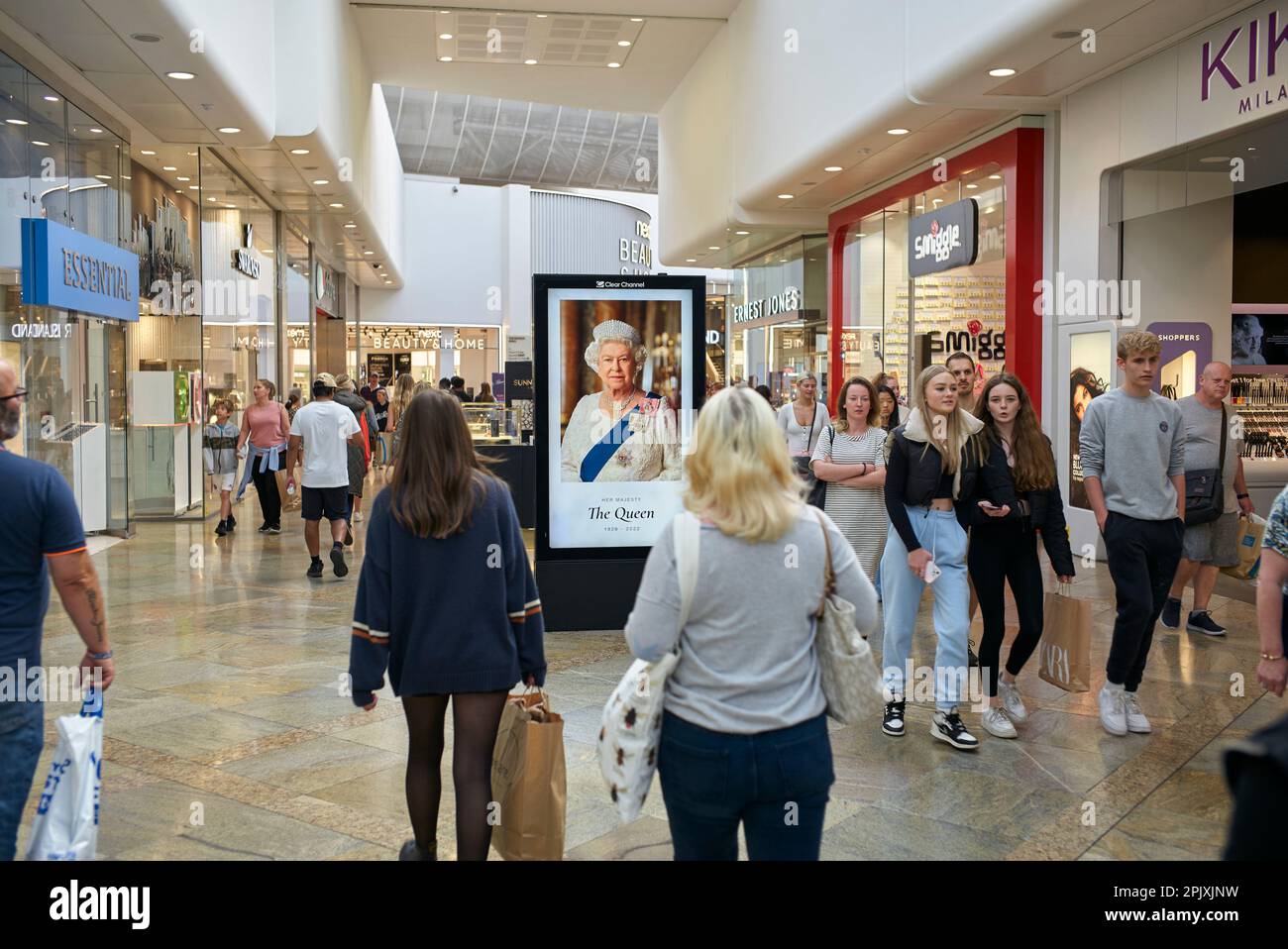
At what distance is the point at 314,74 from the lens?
13.3 metres

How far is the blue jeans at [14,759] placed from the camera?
117 inches

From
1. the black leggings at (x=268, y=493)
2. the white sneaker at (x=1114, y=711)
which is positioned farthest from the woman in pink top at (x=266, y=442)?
the white sneaker at (x=1114, y=711)

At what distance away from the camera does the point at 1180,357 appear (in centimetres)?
1038

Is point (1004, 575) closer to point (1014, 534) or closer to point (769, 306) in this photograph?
point (1014, 534)

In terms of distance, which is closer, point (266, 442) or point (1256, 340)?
point (1256, 340)

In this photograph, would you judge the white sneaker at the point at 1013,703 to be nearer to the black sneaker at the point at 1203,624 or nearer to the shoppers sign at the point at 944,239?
the black sneaker at the point at 1203,624

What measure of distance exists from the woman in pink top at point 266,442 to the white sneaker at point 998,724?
8748 millimetres

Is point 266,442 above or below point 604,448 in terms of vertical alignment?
below

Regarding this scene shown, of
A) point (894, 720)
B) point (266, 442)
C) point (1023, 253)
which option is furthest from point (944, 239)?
point (894, 720)

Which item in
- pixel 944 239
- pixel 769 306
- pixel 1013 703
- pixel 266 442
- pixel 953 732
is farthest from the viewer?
pixel 769 306

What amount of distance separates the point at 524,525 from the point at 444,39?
8.55m

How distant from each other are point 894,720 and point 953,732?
290 millimetres

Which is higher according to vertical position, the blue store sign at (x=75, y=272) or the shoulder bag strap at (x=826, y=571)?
the blue store sign at (x=75, y=272)
